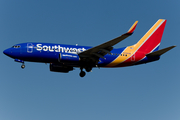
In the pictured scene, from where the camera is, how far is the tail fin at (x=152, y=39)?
43.0 m

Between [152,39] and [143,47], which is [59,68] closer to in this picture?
[143,47]

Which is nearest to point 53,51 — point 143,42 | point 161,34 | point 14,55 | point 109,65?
point 14,55

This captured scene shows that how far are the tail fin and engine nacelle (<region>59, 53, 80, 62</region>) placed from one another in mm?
9901

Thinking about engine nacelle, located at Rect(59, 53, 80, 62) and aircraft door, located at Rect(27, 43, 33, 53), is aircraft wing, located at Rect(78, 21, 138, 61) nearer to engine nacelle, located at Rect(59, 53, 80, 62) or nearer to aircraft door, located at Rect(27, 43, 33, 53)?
engine nacelle, located at Rect(59, 53, 80, 62)

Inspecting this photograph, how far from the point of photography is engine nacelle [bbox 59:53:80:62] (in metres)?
36.8

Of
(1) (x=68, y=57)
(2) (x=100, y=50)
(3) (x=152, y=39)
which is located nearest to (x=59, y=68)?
(1) (x=68, y=57)

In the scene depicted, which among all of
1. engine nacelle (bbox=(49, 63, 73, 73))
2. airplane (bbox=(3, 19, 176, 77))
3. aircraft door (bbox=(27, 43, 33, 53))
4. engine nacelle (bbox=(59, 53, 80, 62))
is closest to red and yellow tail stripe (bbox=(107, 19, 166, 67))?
airplane (bbox=(3, 19, 176, 77))

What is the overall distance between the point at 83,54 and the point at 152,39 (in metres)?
11.9

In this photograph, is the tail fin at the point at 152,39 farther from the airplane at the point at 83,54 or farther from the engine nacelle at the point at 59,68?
the engine nacelle at the point at 59,68

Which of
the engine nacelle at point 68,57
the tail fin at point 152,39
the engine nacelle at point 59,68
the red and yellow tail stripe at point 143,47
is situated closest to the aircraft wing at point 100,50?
the engine nacelle at point 68,57

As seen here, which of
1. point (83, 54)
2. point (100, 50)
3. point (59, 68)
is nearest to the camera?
point (100, 50)

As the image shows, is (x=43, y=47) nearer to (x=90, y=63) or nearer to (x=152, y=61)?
(x=90, y=63)

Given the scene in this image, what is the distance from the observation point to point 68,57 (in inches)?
1463

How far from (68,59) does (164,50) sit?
1254 centimetres
